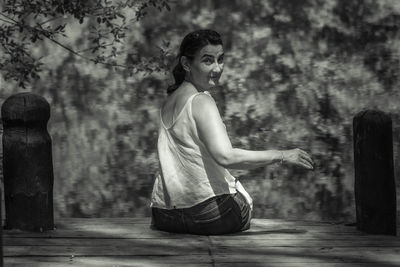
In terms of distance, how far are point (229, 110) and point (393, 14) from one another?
2033 millimetres

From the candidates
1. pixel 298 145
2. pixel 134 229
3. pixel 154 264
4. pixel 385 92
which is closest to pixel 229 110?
pixel 298 145

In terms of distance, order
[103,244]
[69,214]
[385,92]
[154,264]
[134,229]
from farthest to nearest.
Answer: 1. [385,92]
2. [69,214]
3. [134,229]
4. [103,244]
5. [154,264]

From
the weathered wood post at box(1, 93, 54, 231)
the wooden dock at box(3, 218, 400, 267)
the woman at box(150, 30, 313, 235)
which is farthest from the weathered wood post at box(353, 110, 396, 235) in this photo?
the weathered wood post at box(1, 93, 54, 231)

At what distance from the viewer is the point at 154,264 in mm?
4336

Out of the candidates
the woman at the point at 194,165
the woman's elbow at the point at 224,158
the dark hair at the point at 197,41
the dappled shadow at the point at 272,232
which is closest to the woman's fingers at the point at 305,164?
the woman's elbow at the point at 224,158

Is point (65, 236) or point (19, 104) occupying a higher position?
point (19, 104)

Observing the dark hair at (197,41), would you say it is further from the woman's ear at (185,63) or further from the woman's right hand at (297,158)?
the woman's right hand at (297,158)

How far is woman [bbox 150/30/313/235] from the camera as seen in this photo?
505cm

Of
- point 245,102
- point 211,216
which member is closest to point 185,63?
point 211,216

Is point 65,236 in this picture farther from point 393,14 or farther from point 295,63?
point 393,14

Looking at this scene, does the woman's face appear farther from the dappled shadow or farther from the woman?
the dappled shadow

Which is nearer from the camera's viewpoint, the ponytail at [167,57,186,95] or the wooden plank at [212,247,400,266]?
the wooden plank at [212,247,400,266]

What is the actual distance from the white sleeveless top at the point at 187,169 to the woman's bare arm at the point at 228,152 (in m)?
0.12

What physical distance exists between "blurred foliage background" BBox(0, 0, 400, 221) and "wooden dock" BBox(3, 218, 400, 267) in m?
3.54
